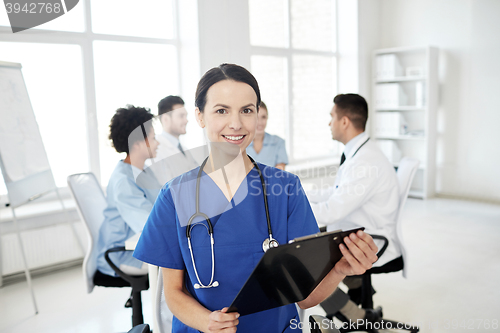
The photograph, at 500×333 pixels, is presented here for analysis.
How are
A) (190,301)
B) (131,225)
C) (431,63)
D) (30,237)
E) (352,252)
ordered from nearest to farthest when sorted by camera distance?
(352,252) < (190,301) < (131,225) < (30,237) < (431,63)

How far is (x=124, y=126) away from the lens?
233 centimetres

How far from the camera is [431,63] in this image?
5426 mm

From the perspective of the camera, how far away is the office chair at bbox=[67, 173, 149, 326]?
194 centimetres

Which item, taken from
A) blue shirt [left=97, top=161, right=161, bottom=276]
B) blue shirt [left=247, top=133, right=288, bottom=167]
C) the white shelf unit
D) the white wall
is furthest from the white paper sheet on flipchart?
the white wall

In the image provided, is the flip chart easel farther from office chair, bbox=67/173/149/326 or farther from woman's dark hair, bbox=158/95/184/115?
woman's dark hair, bbox=158/95/184/115

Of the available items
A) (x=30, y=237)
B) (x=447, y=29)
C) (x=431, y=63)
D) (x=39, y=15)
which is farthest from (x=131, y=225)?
(x=447, y=29)

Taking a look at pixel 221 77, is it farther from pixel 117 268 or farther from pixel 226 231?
pixel 117 268

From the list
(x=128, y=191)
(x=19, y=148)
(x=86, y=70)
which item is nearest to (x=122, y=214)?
(x=128, y=191)

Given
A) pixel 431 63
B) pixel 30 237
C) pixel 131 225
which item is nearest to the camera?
pixel 131 225

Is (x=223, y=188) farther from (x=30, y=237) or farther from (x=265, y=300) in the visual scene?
(x=30, y=237)

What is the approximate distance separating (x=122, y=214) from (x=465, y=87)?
516cm

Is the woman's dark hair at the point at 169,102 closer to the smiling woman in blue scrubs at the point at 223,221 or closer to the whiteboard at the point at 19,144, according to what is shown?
the whiteboard at the point at 19,144

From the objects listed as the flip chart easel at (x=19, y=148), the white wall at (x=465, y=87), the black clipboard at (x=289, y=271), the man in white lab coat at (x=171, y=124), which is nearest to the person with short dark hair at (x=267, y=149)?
the man in white lab coat at (x=171, y=124)

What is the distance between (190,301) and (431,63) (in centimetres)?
536
